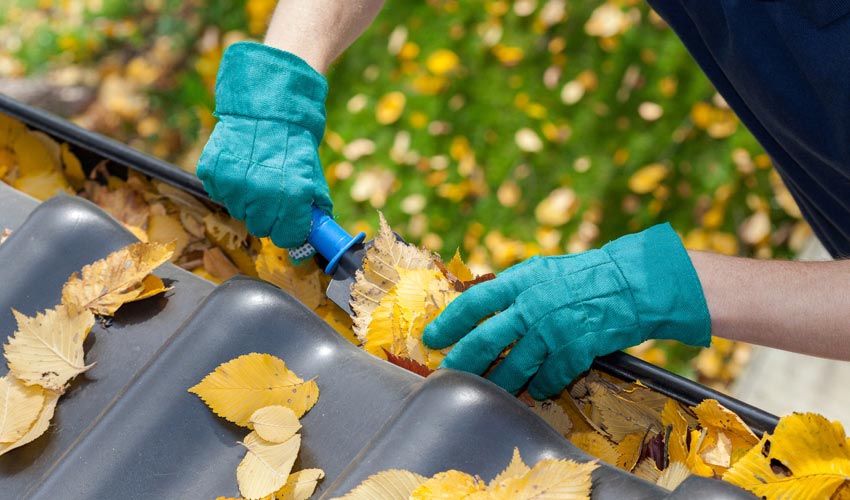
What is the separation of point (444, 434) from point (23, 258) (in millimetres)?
697

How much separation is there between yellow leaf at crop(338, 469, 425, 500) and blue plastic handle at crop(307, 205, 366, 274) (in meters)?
0.45

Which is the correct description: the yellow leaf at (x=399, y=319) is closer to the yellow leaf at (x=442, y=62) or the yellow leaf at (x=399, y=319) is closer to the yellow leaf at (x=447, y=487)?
the yellow leaf at (x=447, y=487)

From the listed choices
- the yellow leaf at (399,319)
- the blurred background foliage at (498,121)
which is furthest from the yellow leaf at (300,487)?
the blurred background foliage at (498,121)

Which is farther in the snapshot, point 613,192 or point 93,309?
point 613,192

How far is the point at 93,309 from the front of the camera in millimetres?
1103

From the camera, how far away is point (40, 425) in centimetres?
104

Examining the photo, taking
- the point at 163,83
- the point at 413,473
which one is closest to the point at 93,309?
the point at 413,473

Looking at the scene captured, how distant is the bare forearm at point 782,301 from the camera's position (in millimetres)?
1190

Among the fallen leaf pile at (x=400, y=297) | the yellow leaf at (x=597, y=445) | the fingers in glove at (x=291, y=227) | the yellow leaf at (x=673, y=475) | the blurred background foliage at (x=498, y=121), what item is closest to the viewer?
the yellow leaf at (x=673, y=475)

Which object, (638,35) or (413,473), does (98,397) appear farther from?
(638,35)

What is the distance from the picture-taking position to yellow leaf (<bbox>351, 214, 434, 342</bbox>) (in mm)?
1201

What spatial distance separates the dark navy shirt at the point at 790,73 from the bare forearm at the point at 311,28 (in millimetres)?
629

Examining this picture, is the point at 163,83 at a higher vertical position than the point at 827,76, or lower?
lower

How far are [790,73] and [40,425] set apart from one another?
4.15 feet
